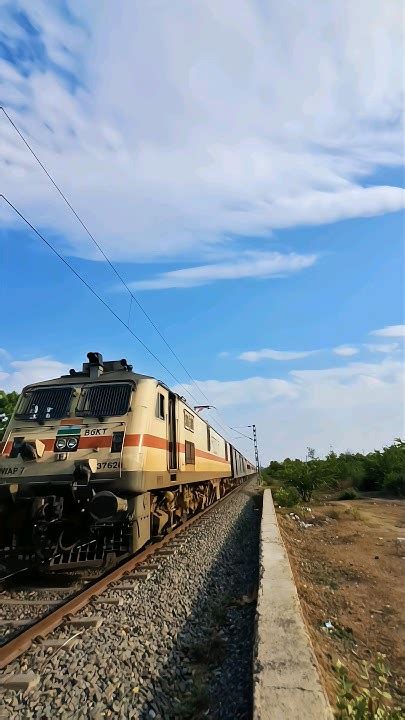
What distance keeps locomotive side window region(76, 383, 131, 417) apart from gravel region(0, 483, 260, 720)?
2.62m

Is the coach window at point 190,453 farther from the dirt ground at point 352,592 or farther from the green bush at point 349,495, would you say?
the green bush at point 349,495

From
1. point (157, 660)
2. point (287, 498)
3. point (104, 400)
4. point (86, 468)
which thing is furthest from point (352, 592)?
point (287, 498)

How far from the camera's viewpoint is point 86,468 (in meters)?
6.83

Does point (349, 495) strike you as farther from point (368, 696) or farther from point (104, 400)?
point (368, 696)

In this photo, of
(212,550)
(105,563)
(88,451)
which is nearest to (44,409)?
(88,451)

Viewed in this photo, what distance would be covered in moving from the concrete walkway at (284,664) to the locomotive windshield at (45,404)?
14.8 feet

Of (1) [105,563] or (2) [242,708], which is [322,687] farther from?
(1) [105,563]

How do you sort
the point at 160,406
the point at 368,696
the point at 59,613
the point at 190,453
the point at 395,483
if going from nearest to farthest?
the point at 368,696 < the point at 59,613 < the point at 160,406 < the point at 190,453 < the point at 395,483

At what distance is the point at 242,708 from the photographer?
10.5 ft

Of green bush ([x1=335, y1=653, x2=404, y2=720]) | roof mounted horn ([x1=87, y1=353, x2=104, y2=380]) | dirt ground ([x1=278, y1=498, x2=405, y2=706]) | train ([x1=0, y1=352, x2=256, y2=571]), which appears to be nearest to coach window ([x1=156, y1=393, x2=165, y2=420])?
train ([x1=0, y1=352, x2=256, y2=571])

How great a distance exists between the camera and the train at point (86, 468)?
6.62 meters

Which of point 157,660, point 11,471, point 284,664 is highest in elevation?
point 11,471

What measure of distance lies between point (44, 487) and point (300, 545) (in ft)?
17.7

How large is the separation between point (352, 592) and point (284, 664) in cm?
369
